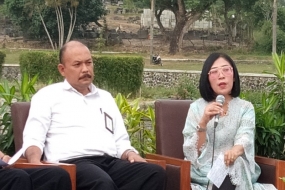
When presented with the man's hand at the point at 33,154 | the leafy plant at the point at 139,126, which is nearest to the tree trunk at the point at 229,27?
the leafy plant at the point at 139,126

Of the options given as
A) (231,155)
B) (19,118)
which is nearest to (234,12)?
(19,118)

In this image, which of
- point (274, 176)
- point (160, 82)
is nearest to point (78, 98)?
point (274, 176)

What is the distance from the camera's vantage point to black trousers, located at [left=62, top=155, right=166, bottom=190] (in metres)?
3.62

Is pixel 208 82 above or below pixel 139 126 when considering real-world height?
above

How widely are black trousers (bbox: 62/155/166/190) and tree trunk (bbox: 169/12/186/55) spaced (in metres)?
32.6

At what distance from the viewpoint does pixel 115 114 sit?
13.6 ft

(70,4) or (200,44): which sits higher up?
(70,4)

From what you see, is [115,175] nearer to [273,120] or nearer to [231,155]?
[231,155]

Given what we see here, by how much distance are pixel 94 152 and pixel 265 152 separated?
1473mm

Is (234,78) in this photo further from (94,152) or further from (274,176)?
(94,152)

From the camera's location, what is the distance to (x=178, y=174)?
12.8ft

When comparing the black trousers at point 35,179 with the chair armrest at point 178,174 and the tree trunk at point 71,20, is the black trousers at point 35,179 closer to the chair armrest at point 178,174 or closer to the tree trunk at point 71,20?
the chair armrest at point 178,174

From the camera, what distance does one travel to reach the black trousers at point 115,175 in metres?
3.62

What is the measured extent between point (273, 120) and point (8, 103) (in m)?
1.86
